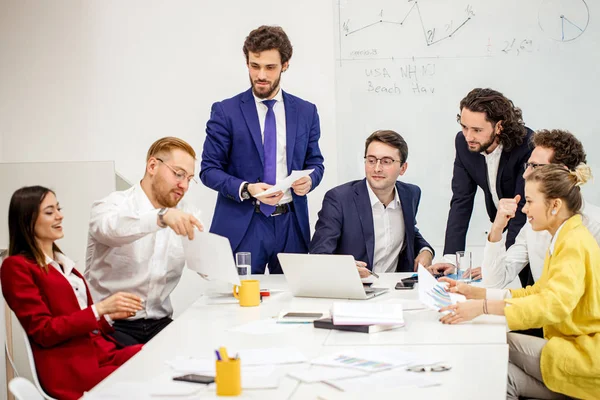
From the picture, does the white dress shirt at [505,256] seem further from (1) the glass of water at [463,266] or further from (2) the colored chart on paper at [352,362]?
(2) the colored chart on paper at [352,362]

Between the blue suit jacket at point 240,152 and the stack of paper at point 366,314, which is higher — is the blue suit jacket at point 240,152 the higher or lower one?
the higher one

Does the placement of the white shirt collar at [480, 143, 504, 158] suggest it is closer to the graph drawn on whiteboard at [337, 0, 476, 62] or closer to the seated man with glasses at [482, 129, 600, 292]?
the seated man with glasses at [482, 129, 600, 292]

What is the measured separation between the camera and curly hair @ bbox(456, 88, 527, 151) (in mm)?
3938

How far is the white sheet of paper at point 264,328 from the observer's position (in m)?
2.44

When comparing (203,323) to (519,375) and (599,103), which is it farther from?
(599,103)

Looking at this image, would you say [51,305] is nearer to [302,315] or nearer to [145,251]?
[145,251]

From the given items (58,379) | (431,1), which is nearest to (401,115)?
(431,1)

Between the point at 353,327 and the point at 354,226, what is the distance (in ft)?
4.70

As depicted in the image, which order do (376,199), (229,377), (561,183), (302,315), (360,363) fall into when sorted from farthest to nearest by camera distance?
1. (376,199)
2. (561,183)
3. (302,315)
4. (360,363)
5. (229,377)

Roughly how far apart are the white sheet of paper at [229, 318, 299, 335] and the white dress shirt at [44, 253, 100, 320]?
0.58 m

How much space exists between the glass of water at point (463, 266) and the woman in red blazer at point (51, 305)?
1.43m

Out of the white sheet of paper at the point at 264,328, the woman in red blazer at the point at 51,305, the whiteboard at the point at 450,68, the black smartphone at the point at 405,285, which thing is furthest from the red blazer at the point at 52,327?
the whiteboard at the point at 450,68

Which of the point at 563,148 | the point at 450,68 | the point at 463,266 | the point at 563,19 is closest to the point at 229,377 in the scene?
the point at 463,266

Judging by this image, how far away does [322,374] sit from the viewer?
1933mm
